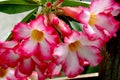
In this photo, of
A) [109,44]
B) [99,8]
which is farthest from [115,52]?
[99,8]

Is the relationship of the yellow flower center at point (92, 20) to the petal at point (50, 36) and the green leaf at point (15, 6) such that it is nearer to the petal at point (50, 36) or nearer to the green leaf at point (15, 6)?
the petal at point (50, 36)

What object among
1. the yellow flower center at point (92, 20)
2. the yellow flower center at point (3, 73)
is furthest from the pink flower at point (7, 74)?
the yellow flower center at point (92, 20)

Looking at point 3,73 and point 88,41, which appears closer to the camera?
point 88,41

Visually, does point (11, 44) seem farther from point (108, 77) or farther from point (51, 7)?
point (108, 77)

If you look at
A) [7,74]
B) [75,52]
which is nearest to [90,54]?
[75,52]

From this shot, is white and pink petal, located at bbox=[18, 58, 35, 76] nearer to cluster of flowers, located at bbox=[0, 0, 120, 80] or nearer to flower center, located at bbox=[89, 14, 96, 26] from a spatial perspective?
cluster of flowers, located at bbox=[0, 0, 120, 80]

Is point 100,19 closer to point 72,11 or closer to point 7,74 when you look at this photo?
point 72,11
